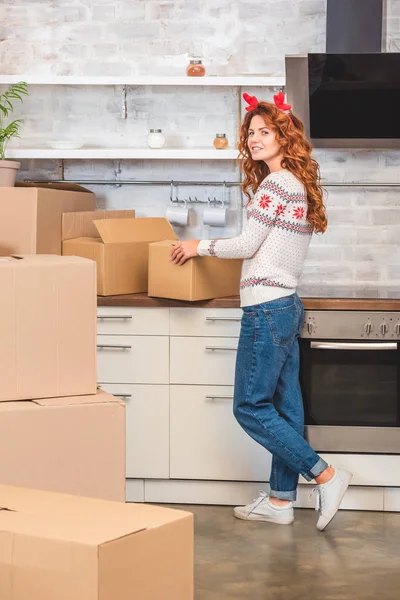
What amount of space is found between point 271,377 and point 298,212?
0.61 m

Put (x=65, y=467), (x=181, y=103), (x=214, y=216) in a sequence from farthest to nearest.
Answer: (x=181, y=103)
(x=214, y=216)
(x=65, y=467)

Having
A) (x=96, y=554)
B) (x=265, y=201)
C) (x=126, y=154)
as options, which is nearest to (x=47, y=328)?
(x=96, y=554)

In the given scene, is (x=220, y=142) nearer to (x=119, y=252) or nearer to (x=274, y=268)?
(x=119, y=252)

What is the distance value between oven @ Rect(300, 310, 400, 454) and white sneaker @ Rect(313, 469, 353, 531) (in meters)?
0.27

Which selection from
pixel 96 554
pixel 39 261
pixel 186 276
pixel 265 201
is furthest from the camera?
pixel 186 276

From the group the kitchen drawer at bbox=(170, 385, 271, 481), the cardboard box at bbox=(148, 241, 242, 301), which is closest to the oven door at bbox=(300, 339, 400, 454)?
the kitchen drawer at bbox=(170, 385, 271, 481)

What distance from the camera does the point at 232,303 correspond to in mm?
3822

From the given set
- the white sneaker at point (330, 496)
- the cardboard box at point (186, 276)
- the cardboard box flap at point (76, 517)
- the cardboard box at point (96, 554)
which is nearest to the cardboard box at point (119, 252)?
the cardboard box at point (186, 276)

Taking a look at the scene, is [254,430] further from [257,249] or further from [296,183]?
[296,183]

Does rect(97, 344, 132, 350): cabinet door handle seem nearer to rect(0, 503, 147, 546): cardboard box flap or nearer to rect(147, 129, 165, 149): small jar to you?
rect(147, 129, 165, 149): small jar

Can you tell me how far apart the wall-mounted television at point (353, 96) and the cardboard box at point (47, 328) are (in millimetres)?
2058

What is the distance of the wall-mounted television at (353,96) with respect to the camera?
4.04m

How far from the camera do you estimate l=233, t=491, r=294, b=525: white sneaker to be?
3.70m

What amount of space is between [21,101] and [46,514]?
3162 millimetres
